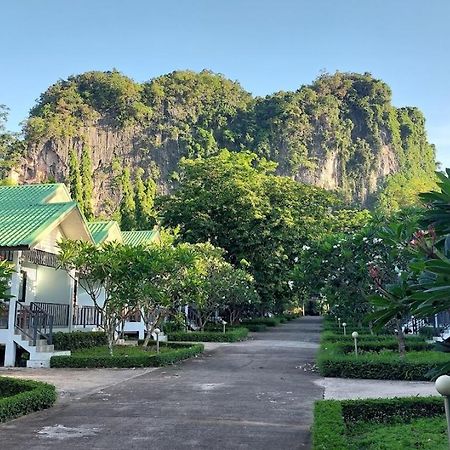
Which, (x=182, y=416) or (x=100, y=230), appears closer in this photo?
(x=182, y=416)

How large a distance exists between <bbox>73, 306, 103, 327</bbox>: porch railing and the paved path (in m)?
7.46

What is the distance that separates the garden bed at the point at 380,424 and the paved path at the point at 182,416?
42cm

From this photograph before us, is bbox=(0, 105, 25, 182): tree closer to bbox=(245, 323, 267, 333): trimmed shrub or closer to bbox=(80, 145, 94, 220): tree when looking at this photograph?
bbox=(80, 145, 94, 220): tree

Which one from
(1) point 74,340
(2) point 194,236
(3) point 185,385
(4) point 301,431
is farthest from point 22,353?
(2) point 194,236

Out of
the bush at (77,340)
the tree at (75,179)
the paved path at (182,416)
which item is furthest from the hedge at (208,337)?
the tree at (75,179)

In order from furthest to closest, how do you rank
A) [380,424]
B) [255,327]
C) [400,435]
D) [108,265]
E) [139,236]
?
[255,327] → [139,236] → [108,265] → [380,424] → [400,435]

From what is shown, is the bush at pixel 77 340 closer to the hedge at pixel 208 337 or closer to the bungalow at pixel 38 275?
the bungalow at pixel 38 275

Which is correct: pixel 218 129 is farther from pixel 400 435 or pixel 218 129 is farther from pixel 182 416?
pixel 400 435

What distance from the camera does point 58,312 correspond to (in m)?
17.0

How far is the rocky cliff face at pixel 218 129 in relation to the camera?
195ft

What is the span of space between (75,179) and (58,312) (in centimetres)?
4081

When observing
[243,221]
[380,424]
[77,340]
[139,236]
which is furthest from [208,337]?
[380,424]

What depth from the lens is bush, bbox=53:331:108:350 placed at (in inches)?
603

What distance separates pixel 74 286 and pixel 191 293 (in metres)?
4.50
